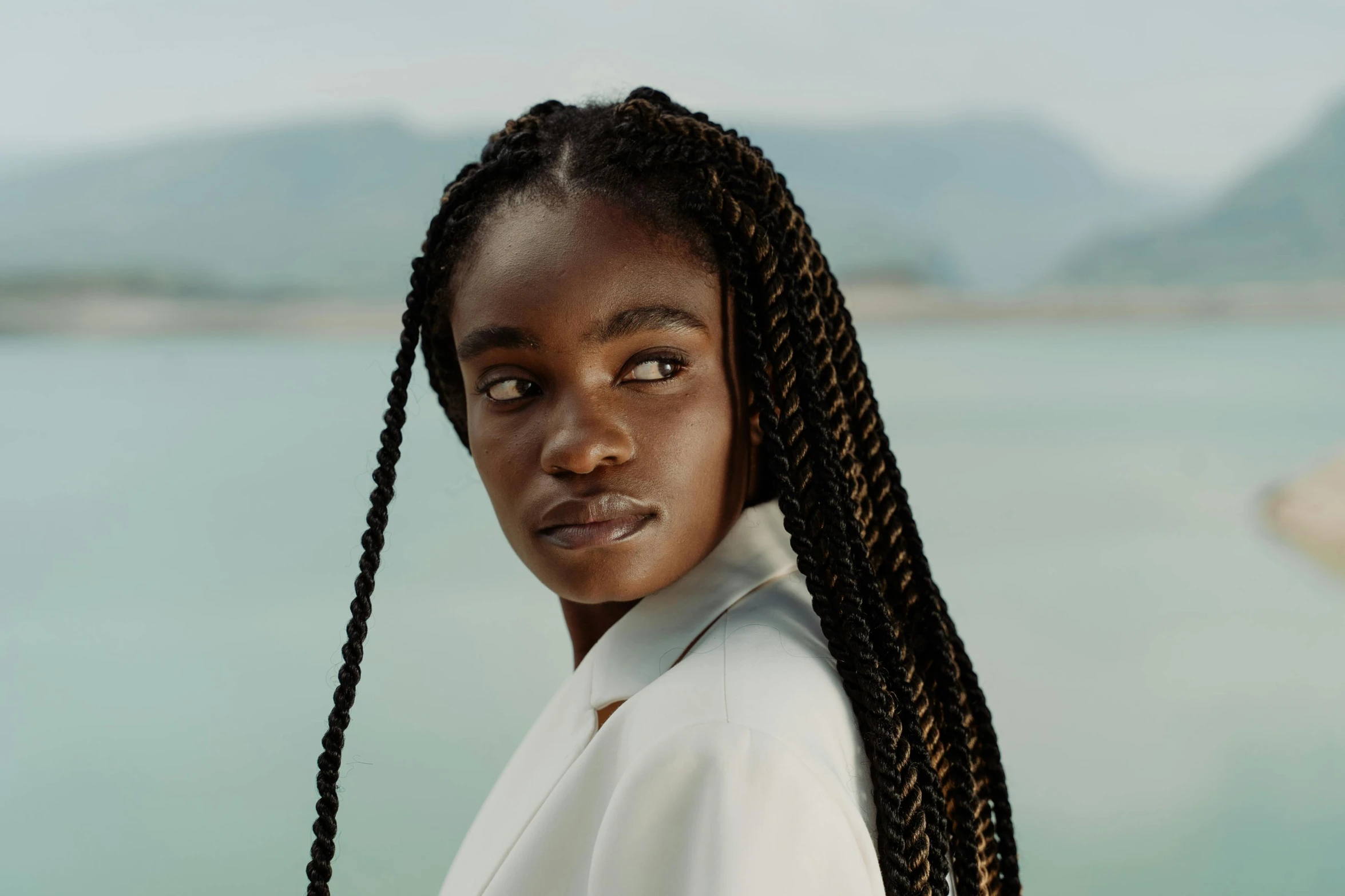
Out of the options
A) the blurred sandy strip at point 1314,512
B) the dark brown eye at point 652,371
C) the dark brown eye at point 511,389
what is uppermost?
the blurred sandy strip at point 1314,512

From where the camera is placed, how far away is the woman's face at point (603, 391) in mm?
770

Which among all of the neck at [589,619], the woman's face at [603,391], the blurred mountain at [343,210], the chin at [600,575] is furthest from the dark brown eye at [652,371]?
the blurred mountain at [343,210]

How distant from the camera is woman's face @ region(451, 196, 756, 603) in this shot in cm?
77

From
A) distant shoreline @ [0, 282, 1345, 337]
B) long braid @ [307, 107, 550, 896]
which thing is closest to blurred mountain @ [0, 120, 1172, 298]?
distant shoreline @ [0, 282, 1345, 337]

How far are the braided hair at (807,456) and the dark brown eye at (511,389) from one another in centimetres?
13

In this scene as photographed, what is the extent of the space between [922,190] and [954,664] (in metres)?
3.40

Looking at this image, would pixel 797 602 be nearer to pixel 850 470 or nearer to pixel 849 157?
pixel 850 470

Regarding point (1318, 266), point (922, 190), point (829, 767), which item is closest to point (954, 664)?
point (829, 767)

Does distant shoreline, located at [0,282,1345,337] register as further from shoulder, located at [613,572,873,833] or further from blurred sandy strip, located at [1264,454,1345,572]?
shoulder, located at [613,572,873,833]

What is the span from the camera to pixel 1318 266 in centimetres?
401

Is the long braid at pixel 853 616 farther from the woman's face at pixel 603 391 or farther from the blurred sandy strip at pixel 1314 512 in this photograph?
the blurred sandy strip at pixel 1314 512

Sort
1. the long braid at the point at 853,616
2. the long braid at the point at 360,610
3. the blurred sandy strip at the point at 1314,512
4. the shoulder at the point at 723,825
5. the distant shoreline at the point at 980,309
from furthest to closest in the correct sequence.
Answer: the distant shoreline at the point at 980,309
the blurred sandy strip at the point at 1314,512
the long braid at the point at 360,610
the long braid at the point at 853,616
the shoulder at the point at 723,825

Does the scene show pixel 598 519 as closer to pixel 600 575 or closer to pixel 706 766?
pixel 600 575

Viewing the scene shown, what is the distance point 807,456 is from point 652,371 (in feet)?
0.42
